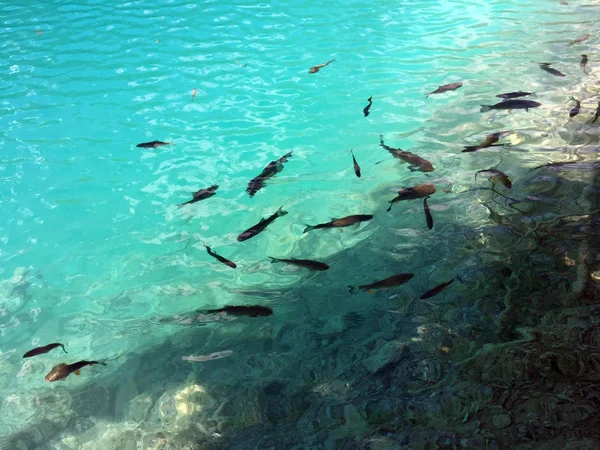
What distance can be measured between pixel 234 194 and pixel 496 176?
3562 mm

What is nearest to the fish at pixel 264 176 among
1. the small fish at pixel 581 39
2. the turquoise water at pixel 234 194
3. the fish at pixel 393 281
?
the turquoise water at pixel 234 194

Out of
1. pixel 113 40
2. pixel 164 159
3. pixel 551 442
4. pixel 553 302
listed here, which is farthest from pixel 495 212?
pixel 113 40

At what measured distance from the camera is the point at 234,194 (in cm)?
619

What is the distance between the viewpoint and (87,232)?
5816 mm

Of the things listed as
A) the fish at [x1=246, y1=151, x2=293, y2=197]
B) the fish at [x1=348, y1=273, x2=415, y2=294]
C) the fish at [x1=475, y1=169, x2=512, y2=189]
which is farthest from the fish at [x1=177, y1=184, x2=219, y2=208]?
the fish at [x1=475, y1=169, x2=512, y2=189]

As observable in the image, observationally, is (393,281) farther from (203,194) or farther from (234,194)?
(234,194)

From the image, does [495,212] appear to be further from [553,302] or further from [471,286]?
[553,302]

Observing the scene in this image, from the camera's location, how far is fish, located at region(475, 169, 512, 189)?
4.57 m

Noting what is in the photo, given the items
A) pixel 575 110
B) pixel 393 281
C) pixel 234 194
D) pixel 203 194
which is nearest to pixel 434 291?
pixel 393 281

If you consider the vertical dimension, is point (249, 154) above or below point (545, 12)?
below

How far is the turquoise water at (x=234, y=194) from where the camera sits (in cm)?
341

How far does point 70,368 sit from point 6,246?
10.3ft

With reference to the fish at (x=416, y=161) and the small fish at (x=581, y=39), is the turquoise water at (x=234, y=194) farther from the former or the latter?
the fish at (x=416, y=161)

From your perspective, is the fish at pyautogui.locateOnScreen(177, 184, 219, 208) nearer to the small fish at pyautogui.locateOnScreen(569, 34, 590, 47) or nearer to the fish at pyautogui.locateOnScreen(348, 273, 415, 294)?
the fish at pyautogui.locateOnScreen(348, 273, 415, 294)
